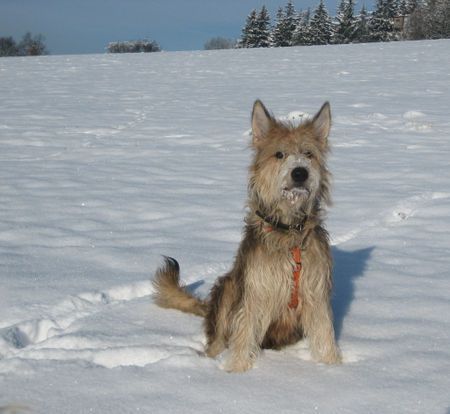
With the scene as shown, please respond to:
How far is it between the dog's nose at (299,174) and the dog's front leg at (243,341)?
3.21 ft

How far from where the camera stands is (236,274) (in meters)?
3.43

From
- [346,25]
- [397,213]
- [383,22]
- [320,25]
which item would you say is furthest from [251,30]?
[397,213]

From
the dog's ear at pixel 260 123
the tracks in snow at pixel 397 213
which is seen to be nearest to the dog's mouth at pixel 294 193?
the dog's ear at pixel 260 123

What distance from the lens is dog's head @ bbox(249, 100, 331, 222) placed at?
3.29 metres

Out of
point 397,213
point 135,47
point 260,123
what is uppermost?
point 135,47

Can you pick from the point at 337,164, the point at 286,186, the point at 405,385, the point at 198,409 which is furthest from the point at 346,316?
the point at 337,164

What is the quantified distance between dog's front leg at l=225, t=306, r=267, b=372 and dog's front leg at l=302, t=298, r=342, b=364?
0.37m

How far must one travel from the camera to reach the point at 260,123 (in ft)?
11.8

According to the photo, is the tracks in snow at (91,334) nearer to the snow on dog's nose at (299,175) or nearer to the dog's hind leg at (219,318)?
the dog's hind leg at (219,318)

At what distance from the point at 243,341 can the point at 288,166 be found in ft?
4.20

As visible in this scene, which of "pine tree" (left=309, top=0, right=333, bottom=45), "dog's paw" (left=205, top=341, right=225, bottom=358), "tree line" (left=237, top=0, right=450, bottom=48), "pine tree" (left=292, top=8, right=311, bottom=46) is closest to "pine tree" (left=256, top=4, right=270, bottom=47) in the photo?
"tree line" (left=237, top=0, right=450, bottom=48)

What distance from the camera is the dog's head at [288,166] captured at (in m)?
3.29

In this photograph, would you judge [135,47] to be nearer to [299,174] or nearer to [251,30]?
[251,30]

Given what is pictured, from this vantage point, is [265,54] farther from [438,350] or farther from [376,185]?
[438,350]
